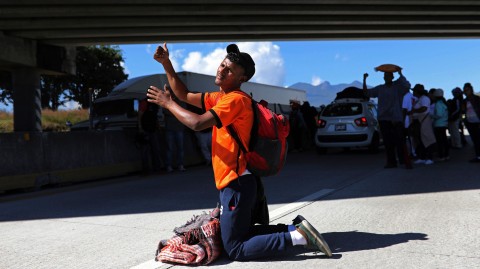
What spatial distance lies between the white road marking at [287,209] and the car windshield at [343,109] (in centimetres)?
746

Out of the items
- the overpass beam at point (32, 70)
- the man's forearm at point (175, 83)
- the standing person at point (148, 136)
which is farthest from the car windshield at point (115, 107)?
the man's forearm at point (175, 83)

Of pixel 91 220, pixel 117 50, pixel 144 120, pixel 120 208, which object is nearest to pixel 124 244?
pixel 91 220

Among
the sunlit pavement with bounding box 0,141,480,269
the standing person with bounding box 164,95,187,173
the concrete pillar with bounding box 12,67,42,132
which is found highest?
the concrete pillar with bounding box 12,67,42,132

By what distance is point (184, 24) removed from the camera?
1675 centimetres

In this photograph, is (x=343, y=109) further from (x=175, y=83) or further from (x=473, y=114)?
(x=175, y=83)

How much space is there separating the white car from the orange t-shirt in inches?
436

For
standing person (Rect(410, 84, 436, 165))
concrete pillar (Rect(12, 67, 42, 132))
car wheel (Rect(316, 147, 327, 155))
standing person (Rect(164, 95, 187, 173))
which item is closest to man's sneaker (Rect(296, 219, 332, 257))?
standing person (Rect(410, 84, 436, 165))

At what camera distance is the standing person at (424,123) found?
10664mm

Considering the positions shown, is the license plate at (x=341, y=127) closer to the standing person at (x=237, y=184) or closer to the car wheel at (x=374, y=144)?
the car wheel at (x=374, y=144)

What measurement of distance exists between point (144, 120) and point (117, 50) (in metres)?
35.6

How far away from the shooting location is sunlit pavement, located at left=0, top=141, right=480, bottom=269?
12.5ft

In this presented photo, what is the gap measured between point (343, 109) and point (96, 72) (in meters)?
31.6

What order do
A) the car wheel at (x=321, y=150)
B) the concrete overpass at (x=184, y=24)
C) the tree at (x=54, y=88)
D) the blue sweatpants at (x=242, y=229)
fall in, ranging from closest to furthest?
the blue sweatpants at (x=242, y=229) < the concrete overpass at (x=184, y=24) < the car wheel at (x=321, y=150) < the tree at (x=54, y=88)

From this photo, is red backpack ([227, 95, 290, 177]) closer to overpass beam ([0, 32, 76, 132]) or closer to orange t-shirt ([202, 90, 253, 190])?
orange t-shirt ([202, 90, 253, 190])
